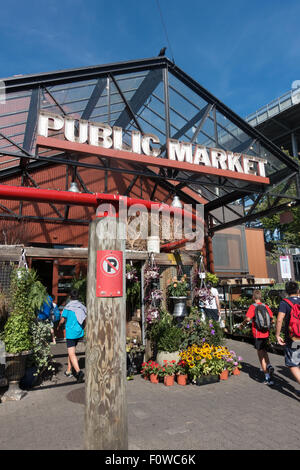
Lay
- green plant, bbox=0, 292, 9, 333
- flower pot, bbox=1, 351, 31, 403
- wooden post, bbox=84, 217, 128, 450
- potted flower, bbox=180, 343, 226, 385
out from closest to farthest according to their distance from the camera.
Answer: wooden post, bbox=84, 217, 128, 450, flower pot, bbox=1, 351, 31, 403, green plant, bbox=0, 292, 9, 333, potted flower, bbox=180, 343, 226, 385

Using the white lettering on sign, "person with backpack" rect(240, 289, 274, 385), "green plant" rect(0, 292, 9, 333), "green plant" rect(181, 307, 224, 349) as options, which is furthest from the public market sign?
"person with backpack" rect(240, 289, 274, 385)

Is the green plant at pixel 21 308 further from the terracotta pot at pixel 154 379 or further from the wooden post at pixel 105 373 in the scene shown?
the wooden post at pixel 105 373

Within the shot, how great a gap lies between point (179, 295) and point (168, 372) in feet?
5.56

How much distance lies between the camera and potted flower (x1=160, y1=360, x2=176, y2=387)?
234 inches

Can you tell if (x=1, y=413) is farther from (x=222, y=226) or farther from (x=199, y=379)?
(x=222, y=226)

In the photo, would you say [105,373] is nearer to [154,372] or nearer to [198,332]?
[154,372]

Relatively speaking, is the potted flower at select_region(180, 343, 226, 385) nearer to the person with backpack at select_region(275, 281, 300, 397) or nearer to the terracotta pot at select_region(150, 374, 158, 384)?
the terracotta pot at select_region(150, 374, 158, 384)

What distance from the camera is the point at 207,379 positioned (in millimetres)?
6000

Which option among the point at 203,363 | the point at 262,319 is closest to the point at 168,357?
the point at 203,363

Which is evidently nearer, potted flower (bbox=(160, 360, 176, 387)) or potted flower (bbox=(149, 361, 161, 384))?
potted flower (bbox=(160, 360, 176, 387))

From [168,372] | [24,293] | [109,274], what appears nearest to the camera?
[109,274]

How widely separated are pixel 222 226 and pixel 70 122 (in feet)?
27.2

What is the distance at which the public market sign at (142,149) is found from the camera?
321 inches

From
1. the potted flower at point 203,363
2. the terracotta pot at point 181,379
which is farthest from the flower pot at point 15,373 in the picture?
the potted flower at point 203,363
